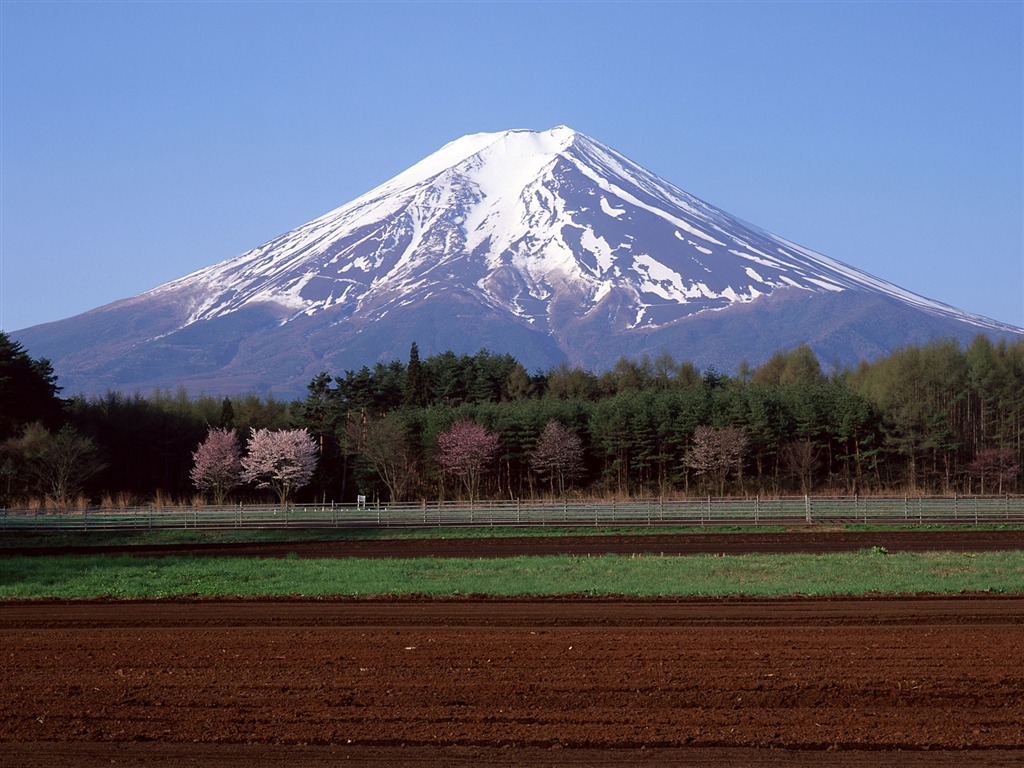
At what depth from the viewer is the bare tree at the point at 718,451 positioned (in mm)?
68250

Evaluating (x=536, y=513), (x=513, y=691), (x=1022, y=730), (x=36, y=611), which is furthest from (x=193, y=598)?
(x=536, y=513)

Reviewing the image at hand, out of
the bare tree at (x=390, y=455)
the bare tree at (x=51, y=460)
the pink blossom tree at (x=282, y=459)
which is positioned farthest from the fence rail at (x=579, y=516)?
the bare tree at (x=390, y=455)

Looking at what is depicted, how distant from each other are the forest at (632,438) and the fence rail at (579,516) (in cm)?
1797

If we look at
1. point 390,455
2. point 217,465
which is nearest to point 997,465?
point 390,455

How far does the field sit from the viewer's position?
9.95 meters

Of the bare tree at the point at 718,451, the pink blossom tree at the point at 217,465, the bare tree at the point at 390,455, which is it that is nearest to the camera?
the bare tree at the point at 718,451

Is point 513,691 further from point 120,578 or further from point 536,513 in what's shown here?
point 536,513

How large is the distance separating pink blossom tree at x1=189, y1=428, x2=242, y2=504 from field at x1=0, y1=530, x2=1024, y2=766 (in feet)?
167

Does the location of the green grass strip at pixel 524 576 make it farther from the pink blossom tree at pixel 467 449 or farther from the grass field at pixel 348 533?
the pink blossom tree at pixel 467 449

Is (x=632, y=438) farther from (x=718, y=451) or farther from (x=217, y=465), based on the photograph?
(x=217, y=465)

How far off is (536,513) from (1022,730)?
1424 inches

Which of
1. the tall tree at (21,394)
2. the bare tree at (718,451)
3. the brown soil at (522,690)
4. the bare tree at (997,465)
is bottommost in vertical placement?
the brown soil at (522,690)

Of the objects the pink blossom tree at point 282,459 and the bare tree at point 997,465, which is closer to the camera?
the pink blossom tree at point 282,459

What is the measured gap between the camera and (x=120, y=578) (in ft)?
76.1
